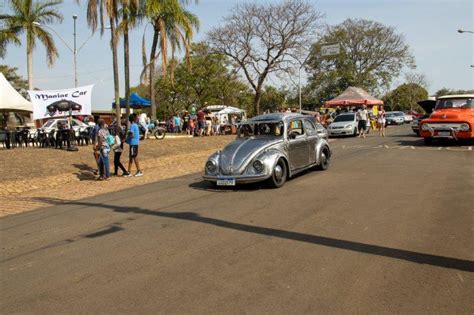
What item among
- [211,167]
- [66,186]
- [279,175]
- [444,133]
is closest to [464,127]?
[444,133]

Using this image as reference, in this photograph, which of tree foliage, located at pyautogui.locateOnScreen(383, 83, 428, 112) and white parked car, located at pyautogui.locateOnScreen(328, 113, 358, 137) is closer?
white parked car, located at pyautogui.locateOnScreen(328, 113, 358, 137)

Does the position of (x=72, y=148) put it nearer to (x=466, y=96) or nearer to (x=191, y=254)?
Result: (x=191, y=254)

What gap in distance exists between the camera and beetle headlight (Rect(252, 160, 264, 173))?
9631 millimetres

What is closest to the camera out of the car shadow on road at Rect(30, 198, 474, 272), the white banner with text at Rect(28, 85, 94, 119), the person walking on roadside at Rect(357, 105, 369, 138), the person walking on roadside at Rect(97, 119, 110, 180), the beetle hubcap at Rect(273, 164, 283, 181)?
the car shadow on road at Rect(30, 198, 474, 272)

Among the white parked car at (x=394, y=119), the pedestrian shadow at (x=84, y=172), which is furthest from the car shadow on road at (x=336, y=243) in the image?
the white parked car at (x=394, y=119)

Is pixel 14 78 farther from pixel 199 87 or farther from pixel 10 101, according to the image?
pixel 10 101

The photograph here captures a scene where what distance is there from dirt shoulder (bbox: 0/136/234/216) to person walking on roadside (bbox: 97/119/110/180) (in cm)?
32

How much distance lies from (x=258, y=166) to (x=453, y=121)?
1143 cm

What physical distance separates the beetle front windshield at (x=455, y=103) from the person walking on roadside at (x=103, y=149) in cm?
1379

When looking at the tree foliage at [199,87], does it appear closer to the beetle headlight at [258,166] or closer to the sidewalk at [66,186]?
the sidewalk at [66,186]

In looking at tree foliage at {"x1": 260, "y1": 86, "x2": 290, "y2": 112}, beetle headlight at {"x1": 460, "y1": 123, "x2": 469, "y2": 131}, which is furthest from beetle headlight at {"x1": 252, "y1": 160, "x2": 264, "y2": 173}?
tree foliage at {"x1": 260, "y1": 86, "x2": 290, "y2": 112}

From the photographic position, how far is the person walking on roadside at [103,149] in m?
12.6

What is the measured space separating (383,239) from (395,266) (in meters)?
0.99

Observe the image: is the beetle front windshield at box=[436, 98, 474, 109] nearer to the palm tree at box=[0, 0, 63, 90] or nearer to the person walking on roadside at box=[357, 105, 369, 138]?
the person walking on roadside at box=[357, 105, 369, 138]
